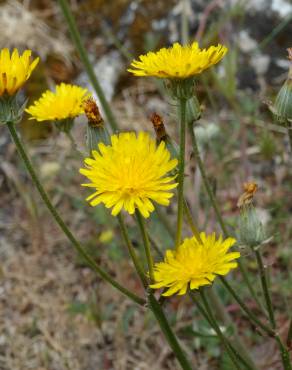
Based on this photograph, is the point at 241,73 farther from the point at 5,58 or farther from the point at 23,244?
the point at 5,58

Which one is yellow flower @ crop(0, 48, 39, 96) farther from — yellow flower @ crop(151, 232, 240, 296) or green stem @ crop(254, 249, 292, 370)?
green stem @ crop(254, 249, 292, 370)

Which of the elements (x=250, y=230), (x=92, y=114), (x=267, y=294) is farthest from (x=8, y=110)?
(x=267, y=294)

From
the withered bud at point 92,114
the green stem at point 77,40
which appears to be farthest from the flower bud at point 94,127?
the green stem at point 77,40

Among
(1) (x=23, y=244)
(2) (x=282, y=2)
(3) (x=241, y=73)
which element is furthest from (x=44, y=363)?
(2) (x=282, y=2)

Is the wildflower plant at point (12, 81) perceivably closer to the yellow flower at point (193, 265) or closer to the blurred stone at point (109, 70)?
the yellow flower at point (193, 265)

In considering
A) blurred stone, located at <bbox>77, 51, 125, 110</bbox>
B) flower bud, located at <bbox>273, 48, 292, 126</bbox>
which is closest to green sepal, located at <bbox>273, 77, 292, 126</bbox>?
flower bud, located at <bbox>273, 48, 292, 126</bbox>

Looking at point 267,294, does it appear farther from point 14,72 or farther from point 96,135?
point 14,72
